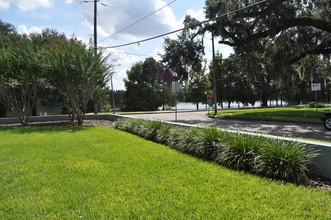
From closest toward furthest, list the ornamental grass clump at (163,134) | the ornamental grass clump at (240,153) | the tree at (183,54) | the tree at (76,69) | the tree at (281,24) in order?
the ornamental grass clump at (240,153) < the ornamental grass clump at (163,134) < the tree at (76,69) < the tree at (281,24) < the tree at (183,54)

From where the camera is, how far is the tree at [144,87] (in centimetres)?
4538

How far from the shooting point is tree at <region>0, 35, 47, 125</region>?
50.0 feet

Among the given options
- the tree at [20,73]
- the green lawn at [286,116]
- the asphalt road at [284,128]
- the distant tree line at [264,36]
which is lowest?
the asphalt road at [284,128]

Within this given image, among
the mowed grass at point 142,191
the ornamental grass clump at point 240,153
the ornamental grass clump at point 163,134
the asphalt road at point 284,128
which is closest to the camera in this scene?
the mowed grass at point 142,191

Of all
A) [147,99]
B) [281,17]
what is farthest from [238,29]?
[147,99]

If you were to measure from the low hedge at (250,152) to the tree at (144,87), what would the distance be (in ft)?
122

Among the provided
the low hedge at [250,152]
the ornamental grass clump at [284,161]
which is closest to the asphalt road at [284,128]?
the low hedge at [250,152]

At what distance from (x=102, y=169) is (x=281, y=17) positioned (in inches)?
590

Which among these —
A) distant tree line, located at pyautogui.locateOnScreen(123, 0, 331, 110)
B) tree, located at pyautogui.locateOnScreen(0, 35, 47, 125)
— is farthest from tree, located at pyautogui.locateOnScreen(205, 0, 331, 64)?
tree, located at pyautogui.locateOnScreen(0, 35, 47, 125)

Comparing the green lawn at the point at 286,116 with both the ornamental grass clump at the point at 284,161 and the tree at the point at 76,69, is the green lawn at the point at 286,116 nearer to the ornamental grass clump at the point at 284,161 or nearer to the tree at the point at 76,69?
the tree at the point at 76,69

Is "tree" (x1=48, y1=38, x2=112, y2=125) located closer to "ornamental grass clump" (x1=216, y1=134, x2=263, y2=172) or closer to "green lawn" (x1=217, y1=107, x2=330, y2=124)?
"green lawn" (x1=217, y1=107, x2=330, y2=124)

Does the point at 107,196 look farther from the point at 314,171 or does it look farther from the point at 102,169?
the point at 314,171

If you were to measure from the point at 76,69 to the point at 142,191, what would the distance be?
1184 centimetres

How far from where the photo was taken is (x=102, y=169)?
6070mm
